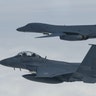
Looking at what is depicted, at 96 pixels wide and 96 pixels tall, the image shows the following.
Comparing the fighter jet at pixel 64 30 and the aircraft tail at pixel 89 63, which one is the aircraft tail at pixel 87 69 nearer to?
the aircraft tail at pixel 89 63

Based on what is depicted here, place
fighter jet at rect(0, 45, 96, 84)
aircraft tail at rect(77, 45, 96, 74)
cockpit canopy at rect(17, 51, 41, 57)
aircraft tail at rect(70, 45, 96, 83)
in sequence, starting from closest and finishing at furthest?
aircraft tail at rect(77, 45, 96, 74)
aircraft tail at rect(70, 45, 96, 83)
fighter jet at rect(0, 45, 96, 84)
cockpit canopy at rect(17, 51, 41, 57)

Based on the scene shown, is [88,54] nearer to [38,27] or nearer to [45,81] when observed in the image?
[45,81]

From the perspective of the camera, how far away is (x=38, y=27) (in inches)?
4719

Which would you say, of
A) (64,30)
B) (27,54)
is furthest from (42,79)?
(64,30)

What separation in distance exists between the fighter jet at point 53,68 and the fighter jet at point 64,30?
321 inches

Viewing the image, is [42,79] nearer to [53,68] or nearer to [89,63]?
[53,68]

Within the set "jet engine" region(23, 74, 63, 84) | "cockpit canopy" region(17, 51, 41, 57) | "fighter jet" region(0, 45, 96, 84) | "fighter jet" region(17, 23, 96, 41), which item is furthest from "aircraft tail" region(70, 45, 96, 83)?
"fighter jet" region(17, 23, 96, 41)

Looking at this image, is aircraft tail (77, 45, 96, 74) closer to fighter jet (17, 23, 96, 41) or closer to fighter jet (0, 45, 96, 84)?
fighter jet (0, 45, 96, 84)

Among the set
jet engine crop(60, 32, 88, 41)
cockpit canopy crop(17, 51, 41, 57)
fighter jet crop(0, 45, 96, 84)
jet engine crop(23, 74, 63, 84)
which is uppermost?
jet engine crop(60, 32, 88, 41)

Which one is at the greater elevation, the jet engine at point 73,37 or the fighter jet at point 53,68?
the jet engine at point 73,37

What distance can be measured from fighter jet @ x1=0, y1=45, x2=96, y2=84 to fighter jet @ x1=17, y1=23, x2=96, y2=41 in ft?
26.7

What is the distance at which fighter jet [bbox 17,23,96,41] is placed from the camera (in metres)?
113

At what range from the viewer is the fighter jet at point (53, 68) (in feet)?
319

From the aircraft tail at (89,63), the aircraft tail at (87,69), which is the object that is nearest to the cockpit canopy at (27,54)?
the aircraft tail at (87,69)
